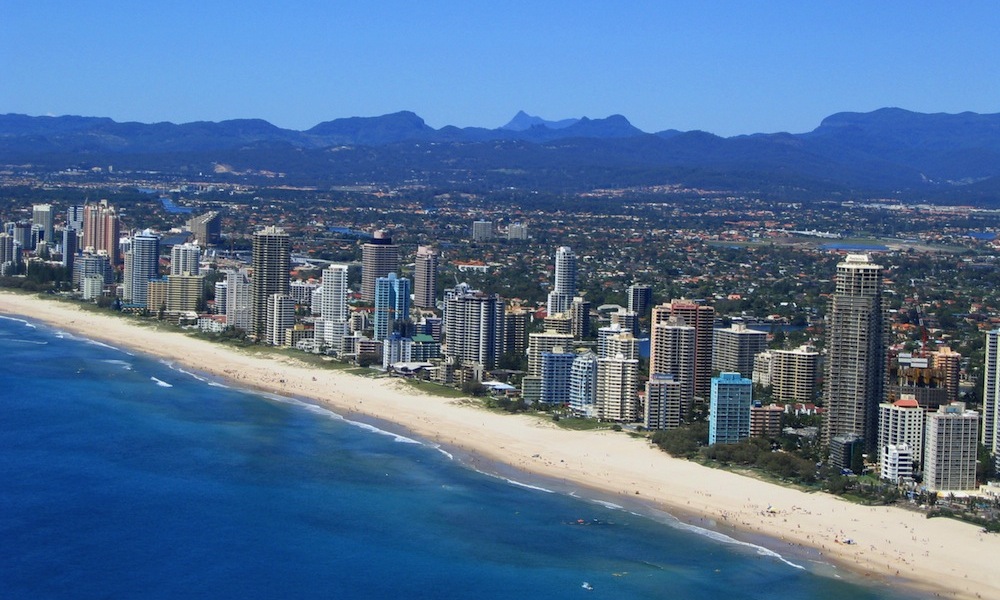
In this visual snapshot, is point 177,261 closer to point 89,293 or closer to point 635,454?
point 89,293

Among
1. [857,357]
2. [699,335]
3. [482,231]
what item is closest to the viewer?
[857,357]

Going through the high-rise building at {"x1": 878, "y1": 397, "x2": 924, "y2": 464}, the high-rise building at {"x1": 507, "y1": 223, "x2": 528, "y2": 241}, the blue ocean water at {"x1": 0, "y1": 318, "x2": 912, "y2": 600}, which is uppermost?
the high-rise building at {"x1": 507, "y1": 223, "x2": 528, "y2": 241}

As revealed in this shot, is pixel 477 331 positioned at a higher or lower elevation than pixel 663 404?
higher

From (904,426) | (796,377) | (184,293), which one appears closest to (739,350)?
(796,377)

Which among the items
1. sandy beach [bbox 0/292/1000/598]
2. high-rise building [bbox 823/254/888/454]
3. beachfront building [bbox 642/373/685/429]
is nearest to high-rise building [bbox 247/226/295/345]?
sandy beach [bbox 0/292/1000/598]

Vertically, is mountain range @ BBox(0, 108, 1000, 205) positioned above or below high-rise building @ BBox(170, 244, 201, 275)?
above

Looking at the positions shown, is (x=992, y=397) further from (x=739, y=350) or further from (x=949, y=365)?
(x=739, y=350)

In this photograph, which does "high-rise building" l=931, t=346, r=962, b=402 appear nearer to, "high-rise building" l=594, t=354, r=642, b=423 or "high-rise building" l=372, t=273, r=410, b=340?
"high-rise building" l=594, t=354, r=642, b=423
